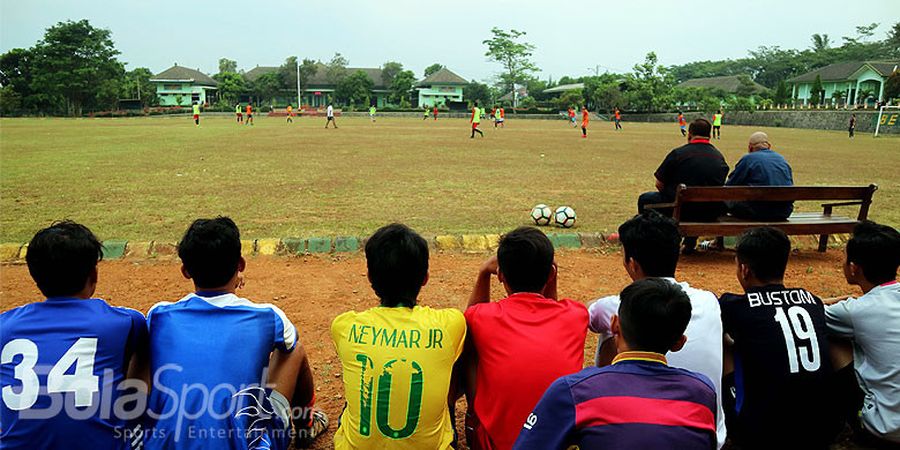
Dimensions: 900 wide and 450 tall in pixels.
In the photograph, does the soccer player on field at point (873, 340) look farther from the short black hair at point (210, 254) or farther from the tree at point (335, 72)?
the tree at point (335, 72)

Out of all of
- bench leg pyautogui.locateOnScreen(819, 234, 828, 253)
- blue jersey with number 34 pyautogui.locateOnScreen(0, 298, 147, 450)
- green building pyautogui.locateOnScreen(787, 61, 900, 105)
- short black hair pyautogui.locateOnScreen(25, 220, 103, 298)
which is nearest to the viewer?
blue jersey with number 34 pyautogui.locateOnScreen(0, 298, 147, 450)

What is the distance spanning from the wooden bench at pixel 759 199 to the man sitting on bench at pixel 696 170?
0.58 feet

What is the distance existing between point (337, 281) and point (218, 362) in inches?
154

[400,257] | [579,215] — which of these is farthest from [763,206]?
[400,257]

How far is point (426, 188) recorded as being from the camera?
1223 cm

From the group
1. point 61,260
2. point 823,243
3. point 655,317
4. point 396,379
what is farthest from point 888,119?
point 61,260

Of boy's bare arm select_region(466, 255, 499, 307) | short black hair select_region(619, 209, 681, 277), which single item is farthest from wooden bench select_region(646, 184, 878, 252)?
boy's bare arm select_region(466, 255, 499, 307)

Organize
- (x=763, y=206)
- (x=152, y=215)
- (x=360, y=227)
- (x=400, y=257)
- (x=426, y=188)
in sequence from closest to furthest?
1. (x=400, y=257)
2. (x=763, y=206)
3. (x=360, y=227)
4. (x=152, y=215)
5. (x=426, y=188)

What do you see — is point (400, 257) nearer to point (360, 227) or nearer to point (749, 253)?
point (749, 253)

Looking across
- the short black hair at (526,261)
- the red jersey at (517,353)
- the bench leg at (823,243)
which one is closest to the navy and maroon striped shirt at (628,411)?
the red jersey at (517,353)

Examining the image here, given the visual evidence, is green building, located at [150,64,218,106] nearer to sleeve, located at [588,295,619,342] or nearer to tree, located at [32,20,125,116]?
tree, located at [32,20,125,116]

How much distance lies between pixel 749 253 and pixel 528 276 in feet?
4.27

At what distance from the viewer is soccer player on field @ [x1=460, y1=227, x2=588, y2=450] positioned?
2.71 metres

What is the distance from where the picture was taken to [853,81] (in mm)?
68812
